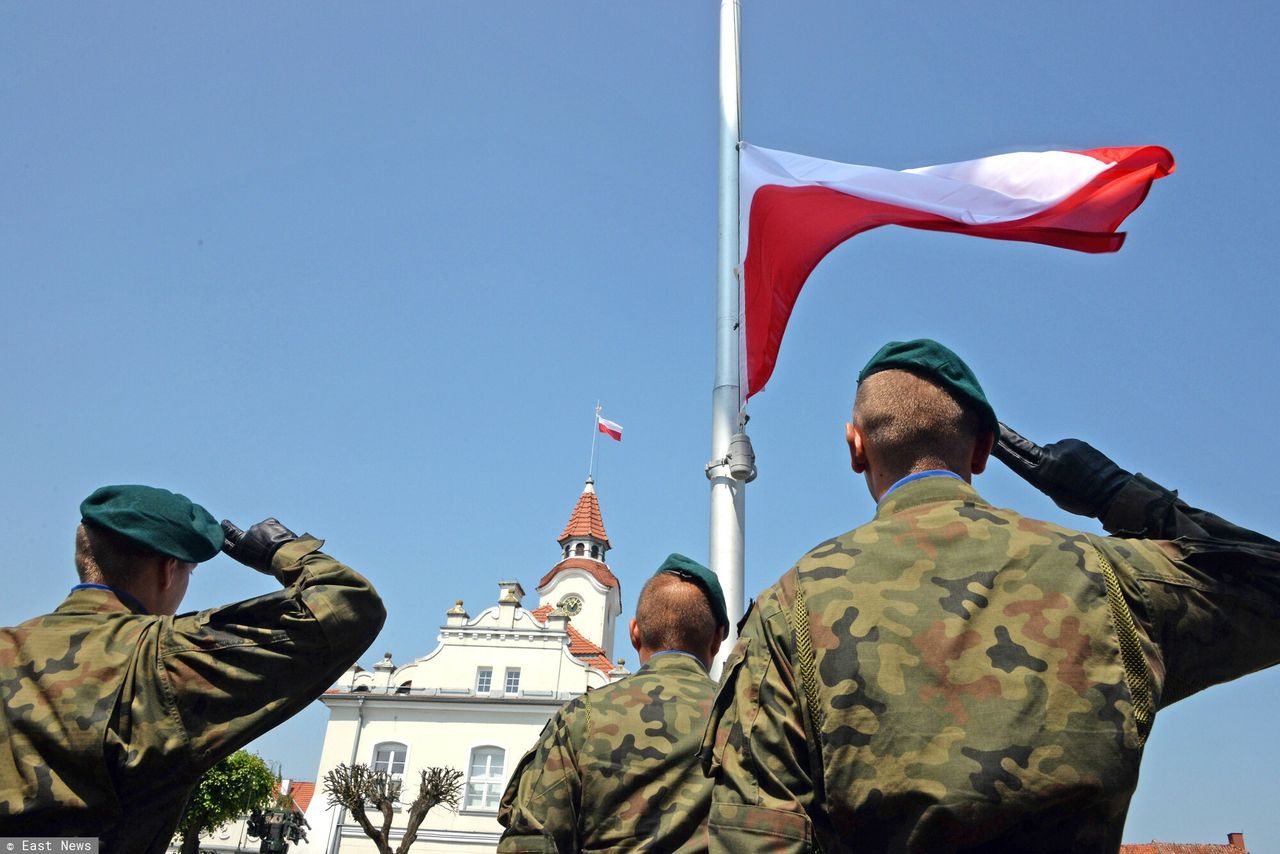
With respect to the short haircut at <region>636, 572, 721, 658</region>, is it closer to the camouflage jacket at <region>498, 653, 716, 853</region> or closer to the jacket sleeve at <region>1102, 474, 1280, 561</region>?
the camouflage jacket at <region>498, 653, 716, 853</region>

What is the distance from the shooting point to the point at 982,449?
2.54 m

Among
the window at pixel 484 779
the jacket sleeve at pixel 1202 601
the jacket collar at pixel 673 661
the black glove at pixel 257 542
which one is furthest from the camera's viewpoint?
the window at pixel 484 779

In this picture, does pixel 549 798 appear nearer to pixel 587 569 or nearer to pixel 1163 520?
pixel 1163 520

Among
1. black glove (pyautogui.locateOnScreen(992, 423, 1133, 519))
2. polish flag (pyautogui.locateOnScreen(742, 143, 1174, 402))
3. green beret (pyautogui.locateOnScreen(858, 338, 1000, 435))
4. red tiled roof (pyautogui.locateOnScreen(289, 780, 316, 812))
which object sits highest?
red tiled roof (pyautogui.locateOnScreen(289, 780, 316, 812))

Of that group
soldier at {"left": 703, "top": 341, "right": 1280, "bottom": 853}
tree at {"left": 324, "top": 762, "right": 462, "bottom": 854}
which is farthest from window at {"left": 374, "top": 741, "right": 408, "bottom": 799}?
soldier at {"left": 703, "top": 341, "right": 1280, "bottom": 853}

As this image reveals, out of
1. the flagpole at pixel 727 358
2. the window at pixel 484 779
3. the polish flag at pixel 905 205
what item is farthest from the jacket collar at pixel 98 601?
the window at pixel 484 779

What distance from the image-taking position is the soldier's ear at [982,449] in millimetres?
2528

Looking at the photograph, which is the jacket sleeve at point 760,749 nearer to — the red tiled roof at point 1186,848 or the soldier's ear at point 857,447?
the soldier's ear at point 857,447

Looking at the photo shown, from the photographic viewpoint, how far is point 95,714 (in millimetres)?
2760

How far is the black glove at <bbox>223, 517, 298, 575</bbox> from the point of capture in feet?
10.5

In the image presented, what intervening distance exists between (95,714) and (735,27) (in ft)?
23.0

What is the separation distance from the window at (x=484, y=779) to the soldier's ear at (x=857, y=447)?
1243 inches

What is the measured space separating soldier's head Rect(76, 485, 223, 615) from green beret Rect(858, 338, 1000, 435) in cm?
214

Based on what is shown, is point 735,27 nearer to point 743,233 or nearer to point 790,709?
point 743,233
